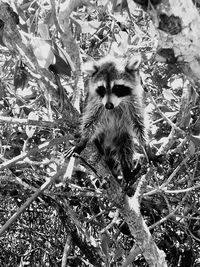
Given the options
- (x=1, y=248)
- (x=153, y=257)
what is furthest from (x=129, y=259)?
(x=1, y=248)

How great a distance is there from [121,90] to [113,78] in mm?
147

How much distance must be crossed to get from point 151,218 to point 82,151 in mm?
2087

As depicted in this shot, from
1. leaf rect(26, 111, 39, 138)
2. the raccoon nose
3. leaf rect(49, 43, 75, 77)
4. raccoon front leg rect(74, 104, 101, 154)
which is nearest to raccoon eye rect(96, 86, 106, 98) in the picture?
raccoon front leg rect(74, 104, 101, 154)

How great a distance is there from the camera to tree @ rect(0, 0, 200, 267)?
113 inches

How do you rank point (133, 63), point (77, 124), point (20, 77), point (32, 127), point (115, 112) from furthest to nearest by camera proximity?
1. point (115, 112)
2. point (133, 63)
3. point (32, 127)
4. point (77, 124)
5. point (20, 77)

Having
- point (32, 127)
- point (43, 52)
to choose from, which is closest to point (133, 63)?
point (32, 127)

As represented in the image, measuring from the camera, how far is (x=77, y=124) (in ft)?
13.2

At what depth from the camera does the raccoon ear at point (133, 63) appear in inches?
171

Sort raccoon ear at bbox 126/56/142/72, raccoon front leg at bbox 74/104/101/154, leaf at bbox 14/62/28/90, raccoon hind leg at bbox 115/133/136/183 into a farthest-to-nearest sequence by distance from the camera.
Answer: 1. raccoon hind leg at bbox 115/133/136/183
2. raccoon ear at bbox 126/56/142/72
3. raccoon front leg at bbox 74/104/101/154
4. leaf at bbox 14/62/28/90

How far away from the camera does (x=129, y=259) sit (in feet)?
13.5

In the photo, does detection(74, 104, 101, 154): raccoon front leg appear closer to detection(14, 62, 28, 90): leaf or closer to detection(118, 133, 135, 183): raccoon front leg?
detection(118, 133, 135, 183): raccoon front leg

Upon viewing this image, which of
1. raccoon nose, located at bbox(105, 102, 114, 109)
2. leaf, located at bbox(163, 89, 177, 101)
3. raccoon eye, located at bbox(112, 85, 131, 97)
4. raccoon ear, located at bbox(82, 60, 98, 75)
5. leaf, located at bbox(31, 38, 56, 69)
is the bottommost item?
leaf, located at bbox(31, 38, 56, 69)

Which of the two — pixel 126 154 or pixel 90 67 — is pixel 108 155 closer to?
pixel 126 154

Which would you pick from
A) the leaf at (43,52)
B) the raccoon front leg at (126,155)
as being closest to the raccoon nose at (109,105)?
the raccoon front leg at (126,155)
